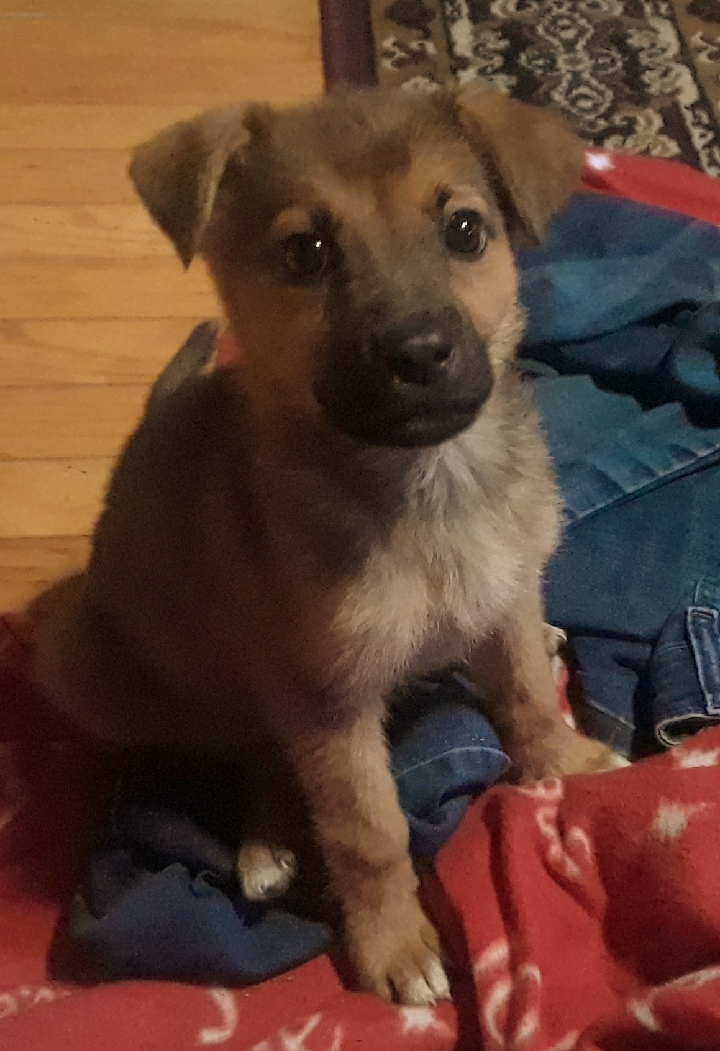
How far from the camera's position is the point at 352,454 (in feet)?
5.76

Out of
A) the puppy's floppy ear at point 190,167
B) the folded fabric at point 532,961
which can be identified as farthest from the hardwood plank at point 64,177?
the folded fabric at point 532,961

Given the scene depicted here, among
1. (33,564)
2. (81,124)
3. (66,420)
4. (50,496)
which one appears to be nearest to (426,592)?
(33,564)

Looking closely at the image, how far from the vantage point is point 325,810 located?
1.91 m

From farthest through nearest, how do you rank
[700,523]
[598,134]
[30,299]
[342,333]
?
[598,134] < [30,299] < [700,523] < [342,333]

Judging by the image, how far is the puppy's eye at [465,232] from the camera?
1.68 meters

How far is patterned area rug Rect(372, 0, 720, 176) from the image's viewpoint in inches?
148

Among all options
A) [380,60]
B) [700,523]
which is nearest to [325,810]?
[700,523]

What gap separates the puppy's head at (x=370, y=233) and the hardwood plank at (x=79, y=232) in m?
1.85

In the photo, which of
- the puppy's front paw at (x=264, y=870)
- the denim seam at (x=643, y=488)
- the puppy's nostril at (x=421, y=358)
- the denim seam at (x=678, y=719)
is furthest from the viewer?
the denim seam at (x=643, y=488)

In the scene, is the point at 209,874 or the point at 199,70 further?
the point at 199,70

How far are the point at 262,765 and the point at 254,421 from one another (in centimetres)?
76

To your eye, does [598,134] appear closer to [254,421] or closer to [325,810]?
[254,421]

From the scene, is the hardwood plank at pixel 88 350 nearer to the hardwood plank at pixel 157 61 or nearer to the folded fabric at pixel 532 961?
the hardwood plank at pixel 157 61

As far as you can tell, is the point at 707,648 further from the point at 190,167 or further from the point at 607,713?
the point at 190,167
